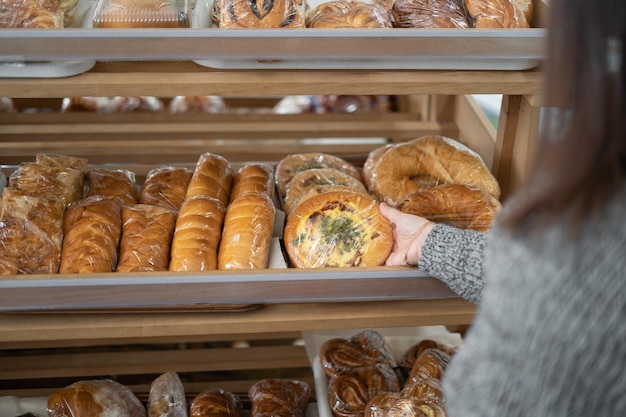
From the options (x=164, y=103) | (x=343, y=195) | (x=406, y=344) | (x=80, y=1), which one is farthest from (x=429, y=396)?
(x=164, y=103)

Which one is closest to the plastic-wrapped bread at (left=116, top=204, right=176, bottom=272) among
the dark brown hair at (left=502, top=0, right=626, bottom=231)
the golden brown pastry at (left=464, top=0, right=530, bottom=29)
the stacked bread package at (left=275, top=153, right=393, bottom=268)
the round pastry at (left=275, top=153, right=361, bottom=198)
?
the stacked bread package at (left=275, top=153, right=393, bottom=268)

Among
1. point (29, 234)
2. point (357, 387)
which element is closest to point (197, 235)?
point (29, 234)

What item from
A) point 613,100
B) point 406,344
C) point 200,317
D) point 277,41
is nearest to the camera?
point 613,100

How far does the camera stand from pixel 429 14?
1539 mm

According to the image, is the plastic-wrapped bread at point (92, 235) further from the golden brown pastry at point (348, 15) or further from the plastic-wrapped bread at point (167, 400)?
the golden brown pastry at point (348, 15)

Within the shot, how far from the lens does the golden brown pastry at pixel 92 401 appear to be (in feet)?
5.58

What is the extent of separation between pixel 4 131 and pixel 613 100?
2048 mm

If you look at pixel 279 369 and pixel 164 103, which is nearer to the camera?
pixel 279 369

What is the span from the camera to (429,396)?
1.71 meters

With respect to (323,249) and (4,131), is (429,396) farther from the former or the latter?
(4,131)

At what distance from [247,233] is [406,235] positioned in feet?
1.09

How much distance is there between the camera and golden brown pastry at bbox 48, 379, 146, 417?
170cm

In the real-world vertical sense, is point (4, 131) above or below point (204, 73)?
below

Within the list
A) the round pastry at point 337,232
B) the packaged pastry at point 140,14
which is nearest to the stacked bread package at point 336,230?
the round pastry at point 337,232
